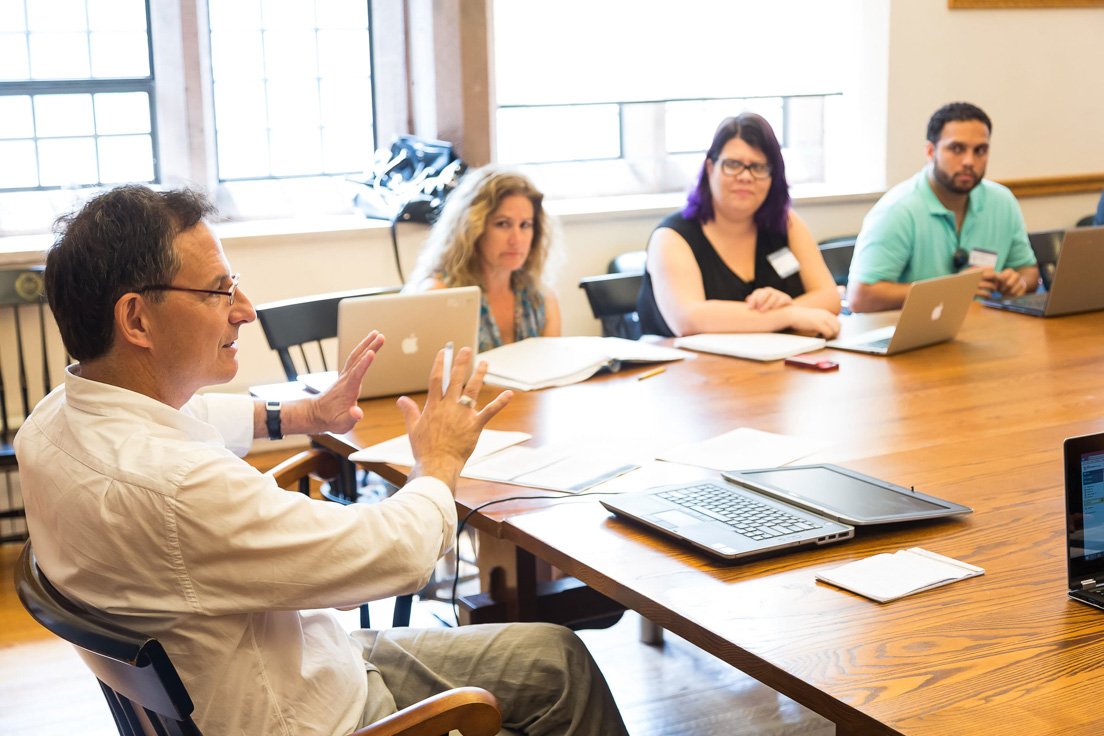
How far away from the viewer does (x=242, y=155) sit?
4.91m

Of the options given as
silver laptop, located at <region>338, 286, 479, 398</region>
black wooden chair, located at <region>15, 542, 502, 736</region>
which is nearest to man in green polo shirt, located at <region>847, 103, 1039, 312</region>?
silver laptop, located at <region>338, 286, 479, 398</region>

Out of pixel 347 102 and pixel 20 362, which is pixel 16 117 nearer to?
pixel 20 362

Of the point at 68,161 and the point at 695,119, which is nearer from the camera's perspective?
the point at 68,161

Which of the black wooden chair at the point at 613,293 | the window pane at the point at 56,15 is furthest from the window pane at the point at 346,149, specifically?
the black wooden chair at the point at 613,293

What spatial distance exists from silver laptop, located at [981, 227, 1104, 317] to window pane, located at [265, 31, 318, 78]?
10.8 feet

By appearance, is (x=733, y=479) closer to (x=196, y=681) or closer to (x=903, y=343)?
(x=196, y=681)

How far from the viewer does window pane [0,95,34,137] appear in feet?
14.5

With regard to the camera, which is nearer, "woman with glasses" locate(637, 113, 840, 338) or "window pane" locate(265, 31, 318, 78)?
"woman with glasses" locate(637, 113, 840, 338)

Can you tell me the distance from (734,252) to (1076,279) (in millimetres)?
1046

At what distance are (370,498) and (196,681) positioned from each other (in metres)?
1.68

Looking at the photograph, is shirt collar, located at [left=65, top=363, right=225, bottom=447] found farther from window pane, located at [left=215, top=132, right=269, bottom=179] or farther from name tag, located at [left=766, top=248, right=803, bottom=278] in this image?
window pane, located at [left=215, top=132, right=269, bottom=179]

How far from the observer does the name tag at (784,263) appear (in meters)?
3.44

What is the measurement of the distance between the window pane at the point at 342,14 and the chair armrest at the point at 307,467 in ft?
10.7

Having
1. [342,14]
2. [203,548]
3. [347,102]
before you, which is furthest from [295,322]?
[342,14]
